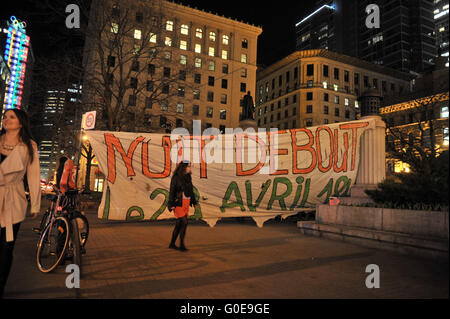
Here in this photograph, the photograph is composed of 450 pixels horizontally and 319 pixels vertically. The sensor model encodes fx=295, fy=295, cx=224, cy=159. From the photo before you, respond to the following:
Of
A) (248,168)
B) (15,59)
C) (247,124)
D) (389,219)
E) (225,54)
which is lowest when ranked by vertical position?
(389,219)

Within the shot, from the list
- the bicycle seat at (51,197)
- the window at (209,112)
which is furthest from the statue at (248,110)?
the window at (209,112)

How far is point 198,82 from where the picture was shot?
54.8m

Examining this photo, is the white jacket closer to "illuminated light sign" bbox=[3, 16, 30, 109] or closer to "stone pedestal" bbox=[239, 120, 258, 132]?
"stone pedestal" bbox=[239, 120, 258, 132]

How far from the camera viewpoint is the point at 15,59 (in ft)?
305

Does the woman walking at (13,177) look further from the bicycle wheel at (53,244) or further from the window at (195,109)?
the window at (195,109)

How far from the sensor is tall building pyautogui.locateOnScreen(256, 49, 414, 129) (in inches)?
2606

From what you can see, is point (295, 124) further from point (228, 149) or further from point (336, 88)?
point (228, 149)

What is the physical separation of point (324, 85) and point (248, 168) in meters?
63.6

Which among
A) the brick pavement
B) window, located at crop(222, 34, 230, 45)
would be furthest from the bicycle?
window, located at crop(222, 34, 230, 45)

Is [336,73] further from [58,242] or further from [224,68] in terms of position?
[58,242]

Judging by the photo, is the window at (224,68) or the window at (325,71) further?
the window at (325,71)

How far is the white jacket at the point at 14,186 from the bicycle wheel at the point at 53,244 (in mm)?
1060

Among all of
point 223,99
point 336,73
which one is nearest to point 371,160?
point 223,99

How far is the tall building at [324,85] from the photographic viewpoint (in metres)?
66.2
